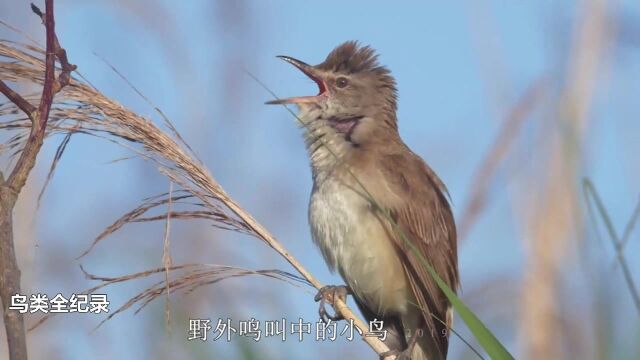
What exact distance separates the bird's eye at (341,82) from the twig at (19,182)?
195 centimetres

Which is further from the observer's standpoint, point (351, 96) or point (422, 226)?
point (351, 96)

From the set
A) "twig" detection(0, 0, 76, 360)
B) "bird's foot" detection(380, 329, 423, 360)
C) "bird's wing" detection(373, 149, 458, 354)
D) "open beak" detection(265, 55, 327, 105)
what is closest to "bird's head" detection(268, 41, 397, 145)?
"open beak" detection(265, 55, 327, 105)

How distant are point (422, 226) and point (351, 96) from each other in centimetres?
59

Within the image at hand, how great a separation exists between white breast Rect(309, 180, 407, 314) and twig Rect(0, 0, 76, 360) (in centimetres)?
157

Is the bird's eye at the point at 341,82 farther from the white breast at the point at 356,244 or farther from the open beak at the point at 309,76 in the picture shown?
the white breast at the point at 356,244

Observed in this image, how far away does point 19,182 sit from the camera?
5.01 feet

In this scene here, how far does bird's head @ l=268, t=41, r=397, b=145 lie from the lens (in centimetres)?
353

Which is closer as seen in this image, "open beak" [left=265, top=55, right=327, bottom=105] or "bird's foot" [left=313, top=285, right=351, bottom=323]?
"bird's foot" [left=313, top=285, right=351, bottom=323]

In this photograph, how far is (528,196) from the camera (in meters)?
3.28

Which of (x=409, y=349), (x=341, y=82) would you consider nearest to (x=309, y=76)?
(x=341, y=82)

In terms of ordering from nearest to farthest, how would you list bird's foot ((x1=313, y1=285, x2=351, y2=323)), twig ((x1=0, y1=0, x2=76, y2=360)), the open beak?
twig ((x1=0, y1=0, x2=76, y2=360))
bird's foot ((x1=313, y1=285, x2=351, y2=323))
the open beak

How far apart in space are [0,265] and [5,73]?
2.23 feet

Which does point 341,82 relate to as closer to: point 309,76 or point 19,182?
point 309,76

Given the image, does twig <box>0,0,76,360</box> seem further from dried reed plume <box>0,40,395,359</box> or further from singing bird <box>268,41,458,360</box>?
singing bird <box>268,41,458,360</box>
